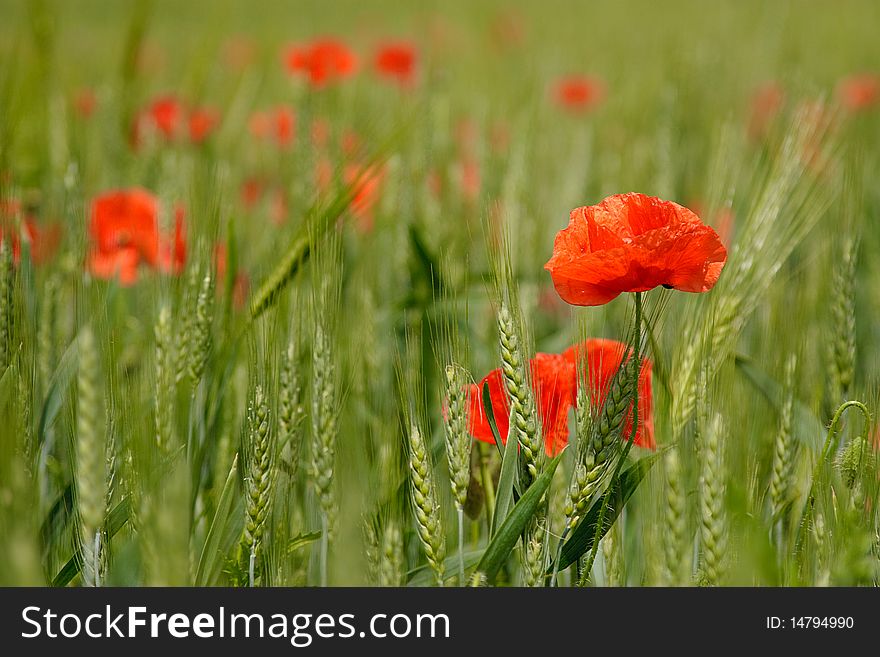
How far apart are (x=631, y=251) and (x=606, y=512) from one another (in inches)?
8.0

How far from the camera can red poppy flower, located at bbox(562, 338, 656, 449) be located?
65 centimetres

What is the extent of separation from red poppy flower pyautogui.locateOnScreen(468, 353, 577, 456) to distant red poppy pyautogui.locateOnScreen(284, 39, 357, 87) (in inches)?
38.4

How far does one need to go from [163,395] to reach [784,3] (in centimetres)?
179

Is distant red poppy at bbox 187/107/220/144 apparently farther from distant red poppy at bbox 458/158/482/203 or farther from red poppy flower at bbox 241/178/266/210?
distant red poppy at bbox 458/158/482/203

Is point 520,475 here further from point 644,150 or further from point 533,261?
point 644,150

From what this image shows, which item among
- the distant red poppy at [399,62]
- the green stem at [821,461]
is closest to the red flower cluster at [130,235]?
the green stem at [821,461]

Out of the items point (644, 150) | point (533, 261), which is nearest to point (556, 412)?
point (533, 261)

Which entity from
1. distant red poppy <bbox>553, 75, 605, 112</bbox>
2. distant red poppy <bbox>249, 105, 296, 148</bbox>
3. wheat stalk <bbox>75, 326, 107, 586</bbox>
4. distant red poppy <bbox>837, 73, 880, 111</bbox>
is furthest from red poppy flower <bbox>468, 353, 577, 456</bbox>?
distant red poppy <bbox>837, 73, 880, 111</bbox>

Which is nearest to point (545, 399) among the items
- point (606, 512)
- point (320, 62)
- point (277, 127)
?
point (606, 512)

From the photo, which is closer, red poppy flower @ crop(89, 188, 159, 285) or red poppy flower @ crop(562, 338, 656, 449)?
red poppy flower @ crop(562, 338, 656, 449)

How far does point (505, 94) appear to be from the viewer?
219 centimetres

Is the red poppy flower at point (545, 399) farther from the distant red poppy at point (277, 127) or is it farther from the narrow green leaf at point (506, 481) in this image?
the distant red poppy at point (277, 127)

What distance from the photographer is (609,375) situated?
68 centimetres
